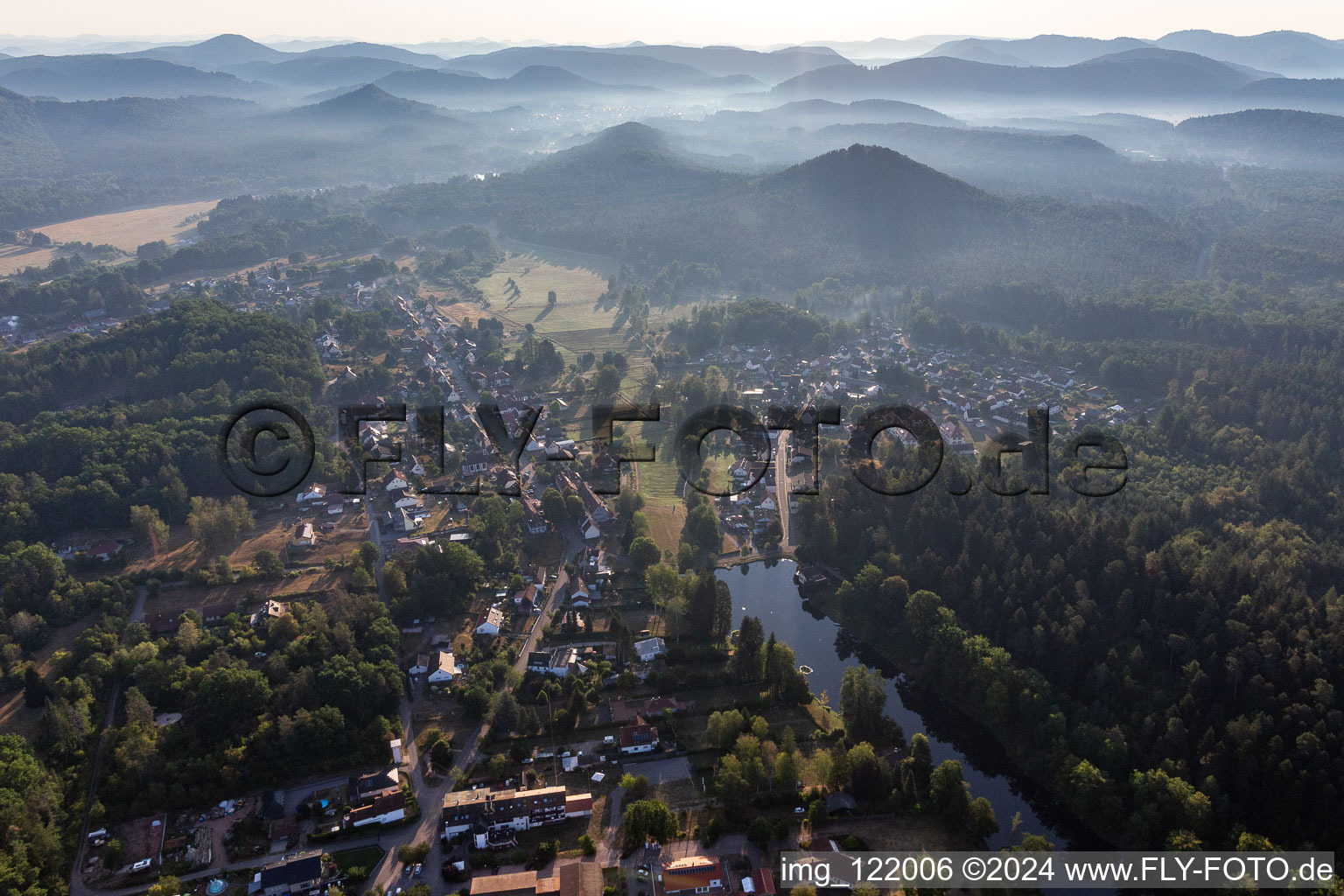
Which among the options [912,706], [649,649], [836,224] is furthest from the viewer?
[836,224]

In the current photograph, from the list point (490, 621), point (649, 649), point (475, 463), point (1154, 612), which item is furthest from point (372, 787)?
point (1154, 612)

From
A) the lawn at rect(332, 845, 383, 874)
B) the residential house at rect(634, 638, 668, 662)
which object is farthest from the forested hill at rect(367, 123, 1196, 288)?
the lawn at rect(332, 845, 383, 874)

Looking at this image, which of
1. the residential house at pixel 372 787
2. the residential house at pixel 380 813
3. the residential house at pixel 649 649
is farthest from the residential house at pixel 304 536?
the residential house at pixel 649 649

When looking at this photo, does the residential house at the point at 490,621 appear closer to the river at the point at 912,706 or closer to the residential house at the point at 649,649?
the residential house at the point at 649,649

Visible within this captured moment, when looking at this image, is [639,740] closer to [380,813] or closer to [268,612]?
[380,813]

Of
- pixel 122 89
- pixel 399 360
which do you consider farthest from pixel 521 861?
pixel 122 89

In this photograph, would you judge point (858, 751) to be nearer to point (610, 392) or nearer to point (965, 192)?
point (610, 392)

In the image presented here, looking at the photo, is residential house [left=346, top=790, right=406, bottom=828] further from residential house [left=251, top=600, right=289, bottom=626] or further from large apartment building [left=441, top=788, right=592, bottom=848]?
residential house [left=251, top=600, right=289, bottom=626]

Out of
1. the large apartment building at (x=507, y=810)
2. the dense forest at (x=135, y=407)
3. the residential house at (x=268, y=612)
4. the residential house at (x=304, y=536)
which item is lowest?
the large apartment building at (x=507, y=810)
